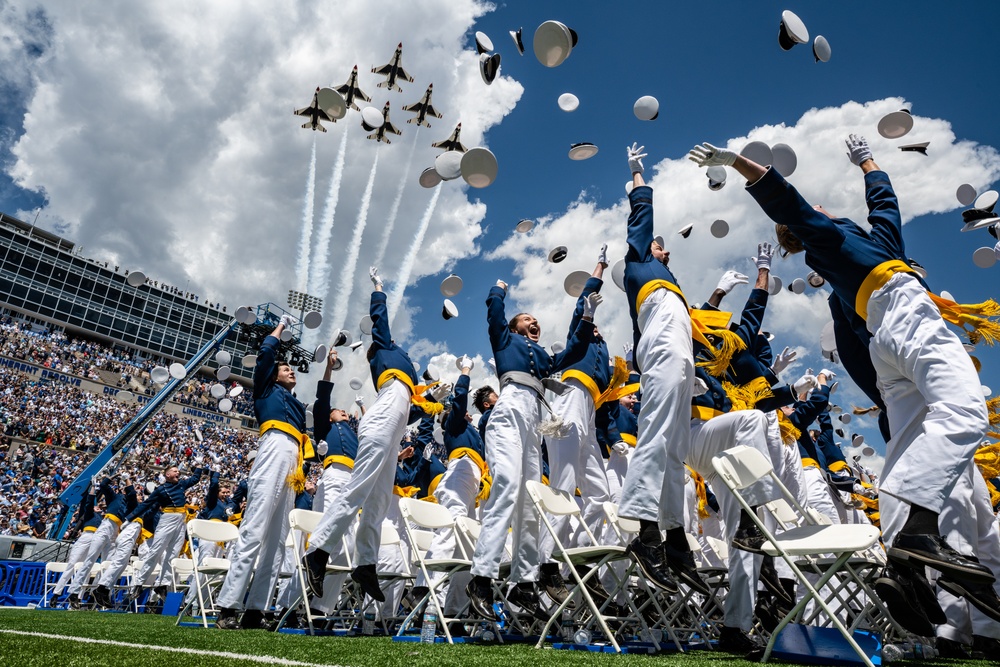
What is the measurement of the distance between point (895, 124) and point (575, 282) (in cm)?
440

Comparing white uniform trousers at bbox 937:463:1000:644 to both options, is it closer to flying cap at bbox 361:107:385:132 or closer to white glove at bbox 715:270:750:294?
white glove at bbox 715:270:750:294

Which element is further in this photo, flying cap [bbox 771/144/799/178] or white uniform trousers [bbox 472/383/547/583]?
flying cap [bbox 771/144/799/178]

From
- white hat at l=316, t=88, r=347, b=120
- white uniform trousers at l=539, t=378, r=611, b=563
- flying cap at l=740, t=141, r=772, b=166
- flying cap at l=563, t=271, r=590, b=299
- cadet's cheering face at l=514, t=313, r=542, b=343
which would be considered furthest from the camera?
white hat at l=316, t=88, r=347, b=120

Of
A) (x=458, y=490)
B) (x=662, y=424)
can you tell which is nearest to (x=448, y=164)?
(x=458, y=490)

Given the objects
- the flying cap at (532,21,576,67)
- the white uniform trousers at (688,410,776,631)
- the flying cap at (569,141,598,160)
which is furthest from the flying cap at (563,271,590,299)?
the white uniform trousers at (688,410,776,631)

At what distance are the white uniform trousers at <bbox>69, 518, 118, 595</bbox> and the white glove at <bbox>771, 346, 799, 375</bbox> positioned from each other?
1488cm

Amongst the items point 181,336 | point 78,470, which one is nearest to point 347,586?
point 78,470

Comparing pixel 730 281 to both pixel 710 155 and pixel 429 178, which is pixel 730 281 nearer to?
pixel 710 155

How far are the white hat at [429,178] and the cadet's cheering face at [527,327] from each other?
275 cm

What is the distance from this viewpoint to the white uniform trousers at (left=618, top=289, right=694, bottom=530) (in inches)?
135

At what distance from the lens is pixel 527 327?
6.57 m

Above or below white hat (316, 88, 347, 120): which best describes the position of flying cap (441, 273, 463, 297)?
below

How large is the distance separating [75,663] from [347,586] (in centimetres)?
441

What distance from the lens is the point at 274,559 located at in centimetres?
637
